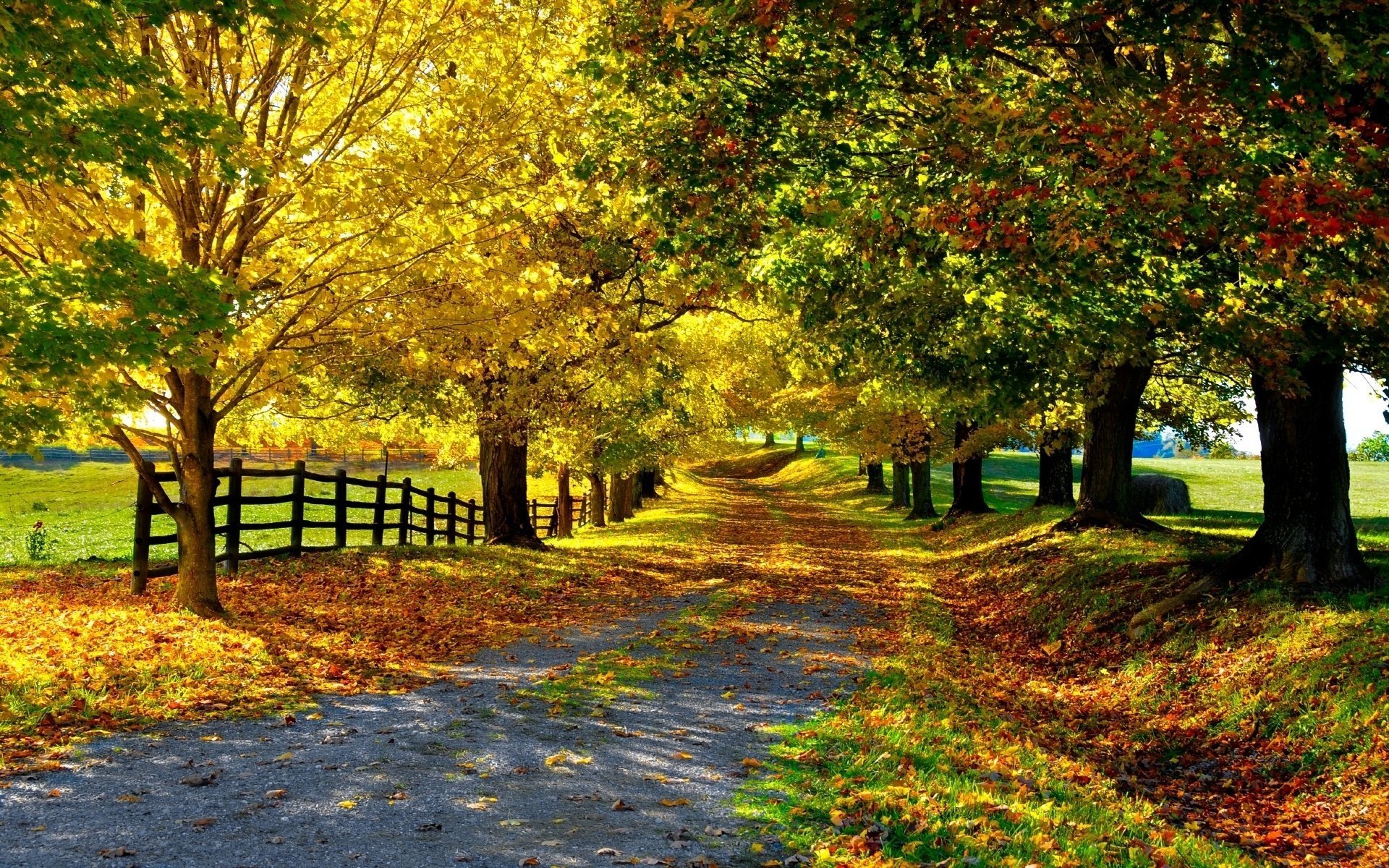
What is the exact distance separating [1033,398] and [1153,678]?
6.01 meters

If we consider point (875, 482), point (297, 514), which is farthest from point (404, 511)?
point (875, 482)

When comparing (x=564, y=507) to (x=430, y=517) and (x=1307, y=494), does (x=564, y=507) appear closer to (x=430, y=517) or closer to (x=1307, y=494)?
(x=430, y=517)

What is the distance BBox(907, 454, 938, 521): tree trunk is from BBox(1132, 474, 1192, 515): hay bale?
A: 302 inches

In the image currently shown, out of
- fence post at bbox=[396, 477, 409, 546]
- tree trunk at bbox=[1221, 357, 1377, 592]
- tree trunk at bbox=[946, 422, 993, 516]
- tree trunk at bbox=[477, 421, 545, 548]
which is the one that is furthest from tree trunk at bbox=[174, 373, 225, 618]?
tree trunk at bbox=[946, 422, 993, 516]

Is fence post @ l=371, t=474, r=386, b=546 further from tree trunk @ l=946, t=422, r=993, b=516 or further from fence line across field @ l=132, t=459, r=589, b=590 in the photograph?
tree trunk @ l=946, t=422, r=993, b=516

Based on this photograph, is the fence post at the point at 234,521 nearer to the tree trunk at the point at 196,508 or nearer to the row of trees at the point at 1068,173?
the tree trunk at the point at 196,508

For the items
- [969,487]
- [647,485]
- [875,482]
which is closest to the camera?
[969,487]

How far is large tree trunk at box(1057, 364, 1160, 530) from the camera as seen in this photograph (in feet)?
68.0

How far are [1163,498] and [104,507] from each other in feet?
135

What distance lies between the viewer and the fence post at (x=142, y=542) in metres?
14.0

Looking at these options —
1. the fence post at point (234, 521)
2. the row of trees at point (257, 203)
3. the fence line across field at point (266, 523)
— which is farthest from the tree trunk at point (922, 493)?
the fence post at point (234, 521)

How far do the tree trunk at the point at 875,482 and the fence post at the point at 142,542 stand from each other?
126 feet

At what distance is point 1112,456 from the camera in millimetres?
21109

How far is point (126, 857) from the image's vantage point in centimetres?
510
